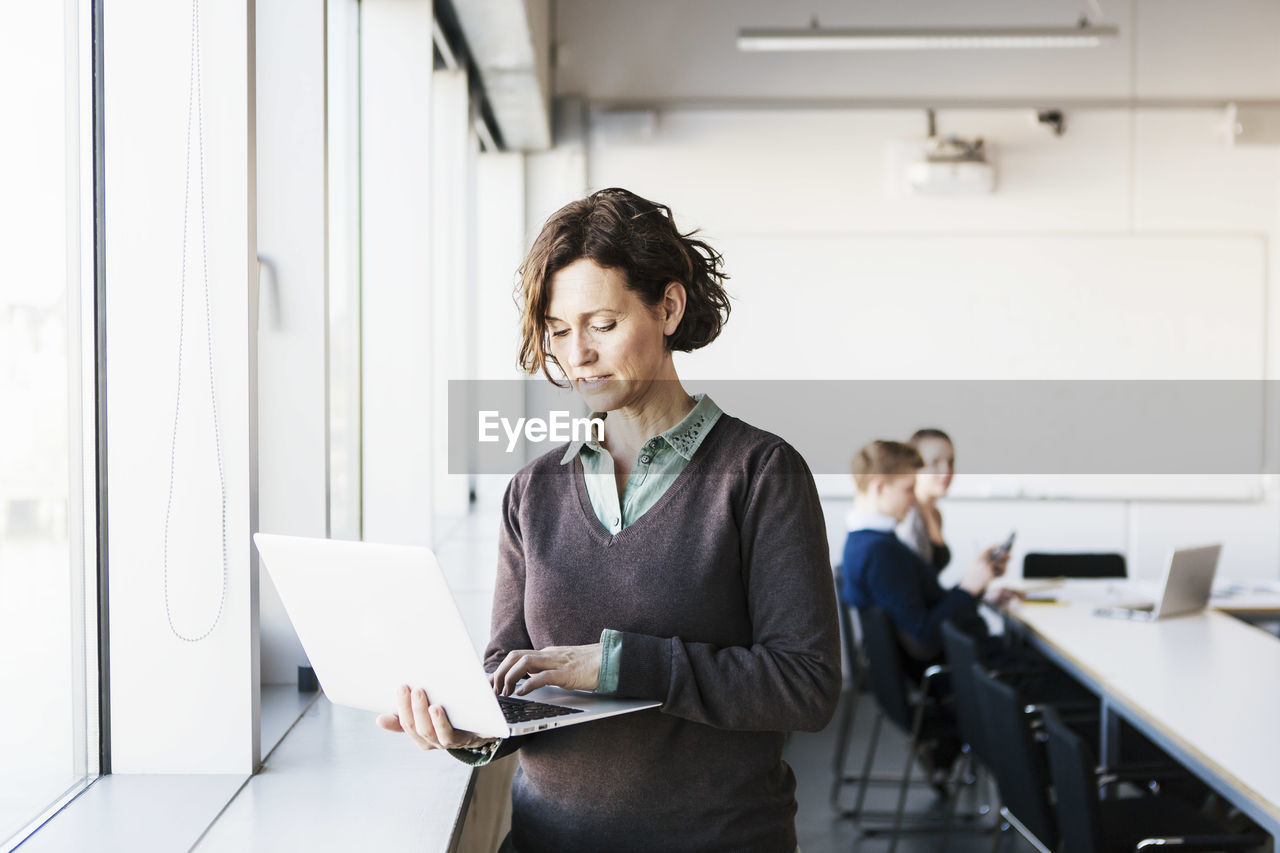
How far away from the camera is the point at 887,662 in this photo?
3.56 m

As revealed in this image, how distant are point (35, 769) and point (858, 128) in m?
4.88

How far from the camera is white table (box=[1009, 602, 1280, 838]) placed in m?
2.21

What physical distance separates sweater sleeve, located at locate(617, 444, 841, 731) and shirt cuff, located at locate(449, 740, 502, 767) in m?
0.20

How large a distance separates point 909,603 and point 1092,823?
142 centimetres

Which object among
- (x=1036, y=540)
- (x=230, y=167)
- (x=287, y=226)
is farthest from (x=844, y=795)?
(x=230, y=167)

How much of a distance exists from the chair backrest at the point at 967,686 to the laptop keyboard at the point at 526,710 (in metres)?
1.71

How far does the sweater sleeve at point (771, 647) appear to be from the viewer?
4.09 ft

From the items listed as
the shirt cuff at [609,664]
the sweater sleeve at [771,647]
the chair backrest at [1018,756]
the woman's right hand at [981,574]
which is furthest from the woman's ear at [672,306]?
the woman's right hand at [981,574]

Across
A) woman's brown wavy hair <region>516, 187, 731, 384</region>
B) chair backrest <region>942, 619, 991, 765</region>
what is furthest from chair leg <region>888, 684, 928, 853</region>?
woman's brown wavy hair <region>516, 187, 731, 384</region>

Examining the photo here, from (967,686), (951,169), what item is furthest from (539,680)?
(951,169)

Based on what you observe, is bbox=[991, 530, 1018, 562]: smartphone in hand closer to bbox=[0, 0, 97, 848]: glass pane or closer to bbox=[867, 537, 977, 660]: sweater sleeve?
bbox=[867, 537, 977, 660]: sweater sleeve

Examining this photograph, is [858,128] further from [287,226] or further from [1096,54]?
[287,226]

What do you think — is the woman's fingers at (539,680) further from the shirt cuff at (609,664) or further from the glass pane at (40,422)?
the glass pane at (40,422)

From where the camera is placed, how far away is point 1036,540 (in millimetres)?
5480
